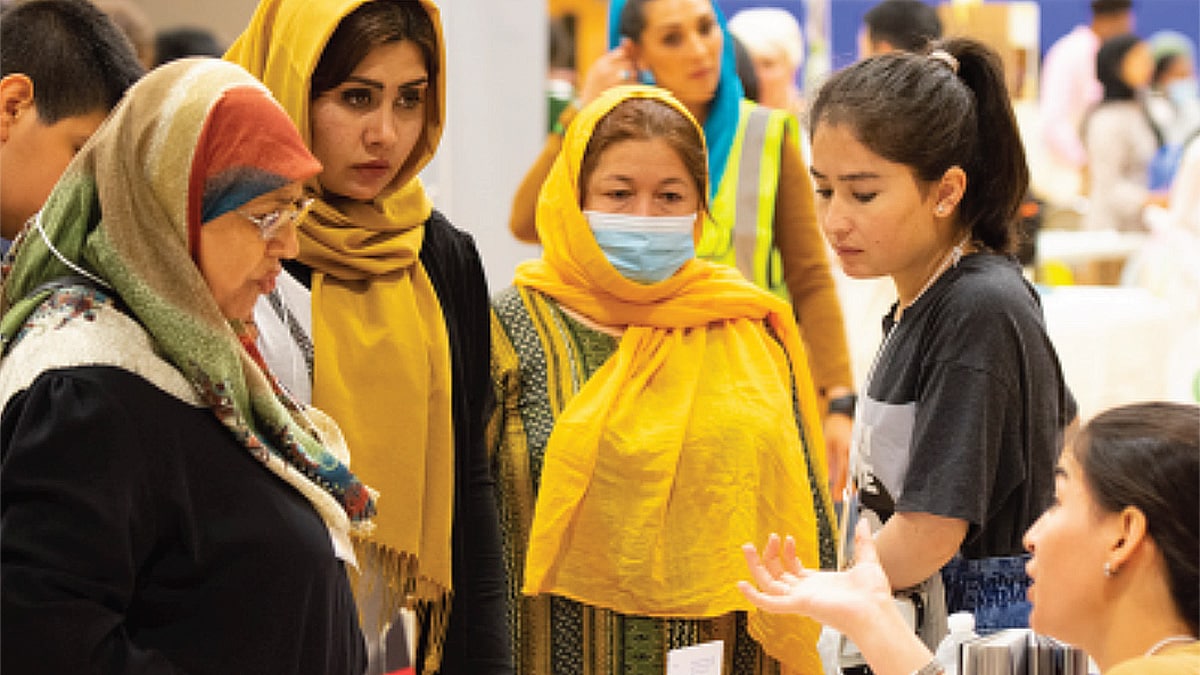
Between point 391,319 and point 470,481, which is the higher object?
point 391,319

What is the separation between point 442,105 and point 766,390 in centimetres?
80

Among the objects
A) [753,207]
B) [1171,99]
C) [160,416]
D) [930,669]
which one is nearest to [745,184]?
[753,207]

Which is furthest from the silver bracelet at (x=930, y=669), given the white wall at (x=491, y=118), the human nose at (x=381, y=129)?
the white wall at (x=491, y=118)

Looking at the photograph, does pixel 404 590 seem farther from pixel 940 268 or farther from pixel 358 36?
pixel 940 268

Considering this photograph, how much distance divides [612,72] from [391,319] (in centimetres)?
152

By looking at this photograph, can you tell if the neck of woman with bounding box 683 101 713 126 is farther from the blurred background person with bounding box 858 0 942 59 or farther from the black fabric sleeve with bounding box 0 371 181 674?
the black fabric sleeve with bounding box 0 371 181 674

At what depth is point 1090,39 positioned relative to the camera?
32.9 feet

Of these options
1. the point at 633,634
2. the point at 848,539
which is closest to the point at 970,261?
the point at 848,539

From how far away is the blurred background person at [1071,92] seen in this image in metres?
9.75

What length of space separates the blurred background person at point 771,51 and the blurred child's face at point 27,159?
3561 millimetres

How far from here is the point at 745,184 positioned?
3.55 meters

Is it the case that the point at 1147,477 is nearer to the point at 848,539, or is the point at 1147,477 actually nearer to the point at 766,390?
the point at 848,539

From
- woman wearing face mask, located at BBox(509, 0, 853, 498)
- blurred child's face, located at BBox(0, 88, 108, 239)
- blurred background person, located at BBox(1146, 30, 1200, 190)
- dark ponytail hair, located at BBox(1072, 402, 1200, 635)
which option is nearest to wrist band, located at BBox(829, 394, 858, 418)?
woman wearing face mask, located at BBox(509, 0, 853, 498)

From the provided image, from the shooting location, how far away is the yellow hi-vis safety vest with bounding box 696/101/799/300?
11.6 feet
